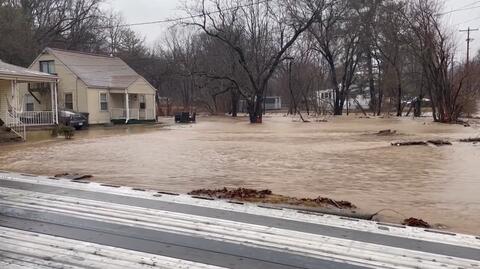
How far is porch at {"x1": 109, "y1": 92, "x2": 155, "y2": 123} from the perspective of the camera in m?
39.2

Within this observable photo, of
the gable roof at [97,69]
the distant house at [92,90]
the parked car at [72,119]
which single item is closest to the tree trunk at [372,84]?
the distant house at [92,90]

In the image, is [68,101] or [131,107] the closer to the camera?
[68,101]

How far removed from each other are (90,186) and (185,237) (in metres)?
3.34

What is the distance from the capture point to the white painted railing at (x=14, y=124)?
76.0 feet

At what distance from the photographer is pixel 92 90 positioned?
36656 mm

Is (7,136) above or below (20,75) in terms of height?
below

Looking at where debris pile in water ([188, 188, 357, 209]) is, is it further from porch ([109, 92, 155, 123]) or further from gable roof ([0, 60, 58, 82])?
porch ([109, 92, 155, 123])

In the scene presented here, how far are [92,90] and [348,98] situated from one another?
33.3 meters

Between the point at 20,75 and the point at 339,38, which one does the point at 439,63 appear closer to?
the point at 339,38

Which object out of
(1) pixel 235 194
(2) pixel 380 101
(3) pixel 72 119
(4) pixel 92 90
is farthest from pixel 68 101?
(2) pixel 380 101

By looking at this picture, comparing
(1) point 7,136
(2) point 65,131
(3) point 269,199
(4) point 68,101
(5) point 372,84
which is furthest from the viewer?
(5) point 372,84

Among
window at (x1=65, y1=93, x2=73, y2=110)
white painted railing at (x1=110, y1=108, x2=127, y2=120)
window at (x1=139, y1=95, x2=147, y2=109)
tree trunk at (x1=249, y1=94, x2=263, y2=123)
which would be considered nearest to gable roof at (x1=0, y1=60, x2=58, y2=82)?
window at (x1=65, y1=93, x2=73, y2=110)

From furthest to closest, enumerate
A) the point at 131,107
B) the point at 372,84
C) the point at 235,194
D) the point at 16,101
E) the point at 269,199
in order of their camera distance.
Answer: the point at 372,84 < the point at 131,107 < the point at 16,101 < the point at 235,194 < the point at 269,199

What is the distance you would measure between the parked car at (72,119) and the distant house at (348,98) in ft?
103
